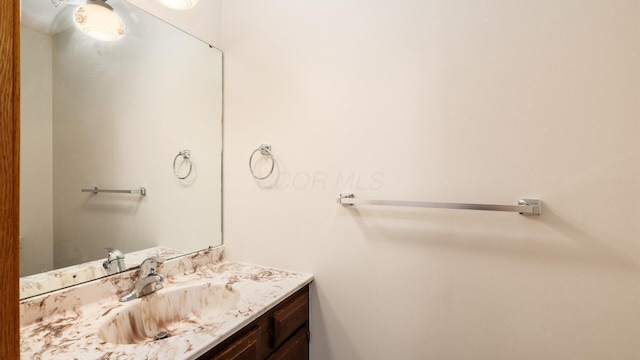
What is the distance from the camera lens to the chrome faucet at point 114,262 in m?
1.08

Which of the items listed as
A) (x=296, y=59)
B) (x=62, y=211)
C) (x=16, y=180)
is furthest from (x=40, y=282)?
(x=296, y=59)

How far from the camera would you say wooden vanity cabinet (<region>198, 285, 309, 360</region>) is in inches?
33.9

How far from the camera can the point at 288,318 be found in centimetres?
112

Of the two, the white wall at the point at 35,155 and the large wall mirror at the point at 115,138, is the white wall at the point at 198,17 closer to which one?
the large wall mirror at the point at 115,138

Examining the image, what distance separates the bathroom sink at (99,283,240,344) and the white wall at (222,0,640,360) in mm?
302

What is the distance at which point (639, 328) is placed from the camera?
844 millimetres

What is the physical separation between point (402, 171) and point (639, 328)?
2.86ft

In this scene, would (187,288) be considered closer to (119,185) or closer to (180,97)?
(119,185)

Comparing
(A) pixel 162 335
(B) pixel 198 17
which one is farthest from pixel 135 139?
(A) pixel 162 335

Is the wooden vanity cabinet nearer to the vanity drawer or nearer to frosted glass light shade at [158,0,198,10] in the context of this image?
the vanity drawer

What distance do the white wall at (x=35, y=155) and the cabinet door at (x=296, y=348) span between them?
901 millimetres

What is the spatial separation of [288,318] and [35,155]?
110 centimetres

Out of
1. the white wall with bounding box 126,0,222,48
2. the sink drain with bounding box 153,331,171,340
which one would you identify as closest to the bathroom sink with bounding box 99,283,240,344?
the sink drain with bounding box 153,331,171,340

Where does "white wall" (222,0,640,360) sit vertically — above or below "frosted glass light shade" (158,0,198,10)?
below
